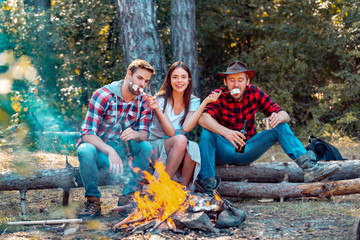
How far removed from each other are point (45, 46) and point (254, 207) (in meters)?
6.10

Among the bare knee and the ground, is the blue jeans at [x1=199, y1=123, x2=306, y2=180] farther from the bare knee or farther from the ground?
the ground

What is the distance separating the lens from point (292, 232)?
3.38m

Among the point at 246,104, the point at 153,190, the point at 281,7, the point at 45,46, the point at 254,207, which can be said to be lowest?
the point at 254,207

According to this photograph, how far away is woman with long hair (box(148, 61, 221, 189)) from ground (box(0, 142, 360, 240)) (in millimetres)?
783

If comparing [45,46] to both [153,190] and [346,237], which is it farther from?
[346,237]

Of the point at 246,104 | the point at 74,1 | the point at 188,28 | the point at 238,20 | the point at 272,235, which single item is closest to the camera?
the point at 272,235

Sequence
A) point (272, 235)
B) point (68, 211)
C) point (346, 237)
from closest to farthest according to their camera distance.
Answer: point (346, 237) < point (272, 235) < point (68, 211)

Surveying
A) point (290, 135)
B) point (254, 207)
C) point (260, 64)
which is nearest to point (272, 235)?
point (254, 207)

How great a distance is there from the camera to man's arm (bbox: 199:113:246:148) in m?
4.37

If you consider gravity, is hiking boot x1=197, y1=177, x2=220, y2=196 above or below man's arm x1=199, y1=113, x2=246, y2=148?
below

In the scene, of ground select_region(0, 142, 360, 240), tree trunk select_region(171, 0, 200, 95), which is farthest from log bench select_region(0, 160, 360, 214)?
tree trunk select_region(171, 0, 200, 95)

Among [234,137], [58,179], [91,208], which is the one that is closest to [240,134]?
[234,137]

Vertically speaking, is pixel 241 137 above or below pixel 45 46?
below

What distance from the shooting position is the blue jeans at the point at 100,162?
13.1 feet
